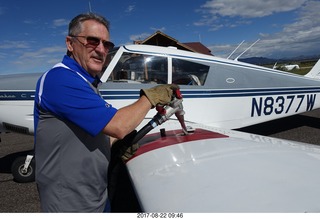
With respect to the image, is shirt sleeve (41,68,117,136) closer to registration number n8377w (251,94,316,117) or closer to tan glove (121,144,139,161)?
tan glove (121,144,139,161)

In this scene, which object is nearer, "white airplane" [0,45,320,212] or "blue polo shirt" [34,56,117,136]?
"blue polo shirt" [34,56,117,136]

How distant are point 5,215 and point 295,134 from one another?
21.5 feet

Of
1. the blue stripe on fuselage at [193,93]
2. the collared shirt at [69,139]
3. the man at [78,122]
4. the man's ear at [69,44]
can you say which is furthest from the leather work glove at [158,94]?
the blue stripe on fuselage at [193,93]

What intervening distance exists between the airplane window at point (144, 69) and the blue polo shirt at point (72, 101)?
9.25 ft

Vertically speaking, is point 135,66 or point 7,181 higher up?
point 135,66

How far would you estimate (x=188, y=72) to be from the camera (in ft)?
14.2

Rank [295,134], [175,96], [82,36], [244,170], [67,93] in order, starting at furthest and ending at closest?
[295,134]
[175,96]
[244,170]
[82,36]
[67,93]

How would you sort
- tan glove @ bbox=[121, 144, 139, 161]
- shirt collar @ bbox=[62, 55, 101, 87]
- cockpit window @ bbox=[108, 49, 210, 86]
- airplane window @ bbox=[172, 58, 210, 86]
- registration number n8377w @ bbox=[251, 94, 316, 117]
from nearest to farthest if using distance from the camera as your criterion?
shirt collar @ bbox=[62, 55, 101, 87] < tan glove @ bbox=[121, 144, 139, 161] < cockpit window @ bbox=[108, 49, 210, 86] < airplane window @ bbox=[172, 58, 210, 86] < registration number n8377w @ bbox=[251, 94, 316, 117]

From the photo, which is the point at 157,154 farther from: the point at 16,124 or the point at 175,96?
the point at 16,124

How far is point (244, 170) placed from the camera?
172cm

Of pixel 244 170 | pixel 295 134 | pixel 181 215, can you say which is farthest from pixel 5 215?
pixel 295 134

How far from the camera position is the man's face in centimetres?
151

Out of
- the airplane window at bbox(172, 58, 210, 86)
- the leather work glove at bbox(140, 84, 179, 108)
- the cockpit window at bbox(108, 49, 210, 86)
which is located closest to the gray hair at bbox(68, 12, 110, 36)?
the leather work glove at bbox(140, 84, 179, 108)

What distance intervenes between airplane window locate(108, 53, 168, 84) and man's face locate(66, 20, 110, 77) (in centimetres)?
258
